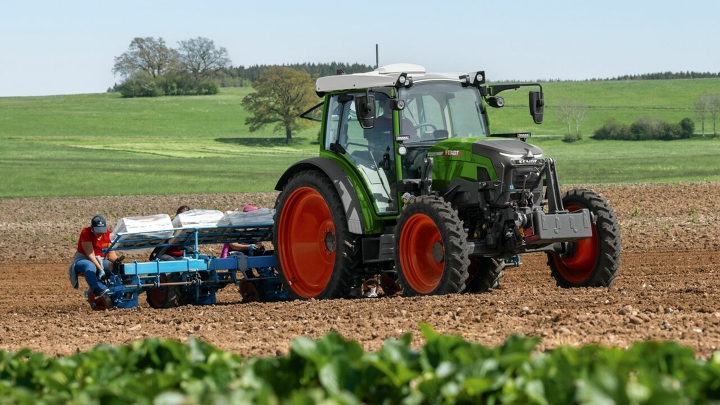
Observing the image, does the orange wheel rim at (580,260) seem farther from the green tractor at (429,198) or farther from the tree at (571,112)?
the tree at (571,112)

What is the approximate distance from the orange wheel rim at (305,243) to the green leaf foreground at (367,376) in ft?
20.3

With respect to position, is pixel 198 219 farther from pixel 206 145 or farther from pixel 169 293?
pixel 206 145

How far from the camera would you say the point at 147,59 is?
9594 centimetres

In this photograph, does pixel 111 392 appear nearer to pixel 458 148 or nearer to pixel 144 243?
pixel 458 148

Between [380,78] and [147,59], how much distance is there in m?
87.9

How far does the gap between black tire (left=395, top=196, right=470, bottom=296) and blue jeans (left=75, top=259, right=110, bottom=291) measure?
387cm

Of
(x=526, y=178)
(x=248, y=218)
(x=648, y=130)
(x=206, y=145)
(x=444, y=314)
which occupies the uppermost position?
(x=526, y=178)

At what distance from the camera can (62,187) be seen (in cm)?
3647

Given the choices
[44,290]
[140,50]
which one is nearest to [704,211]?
[44,290]

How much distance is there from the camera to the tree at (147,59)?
94562 millimetres

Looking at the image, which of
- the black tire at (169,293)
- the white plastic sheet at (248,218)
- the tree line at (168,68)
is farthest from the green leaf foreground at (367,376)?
the tree line at (168,68)

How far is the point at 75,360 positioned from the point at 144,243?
7.50m

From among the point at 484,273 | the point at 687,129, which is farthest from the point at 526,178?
the point at 687,129

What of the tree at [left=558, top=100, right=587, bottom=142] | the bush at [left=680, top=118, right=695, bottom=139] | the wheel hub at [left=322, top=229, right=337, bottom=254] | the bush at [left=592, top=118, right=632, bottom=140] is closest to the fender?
the wheel hub at [left=322, top=229, right=337, bottom=254]
